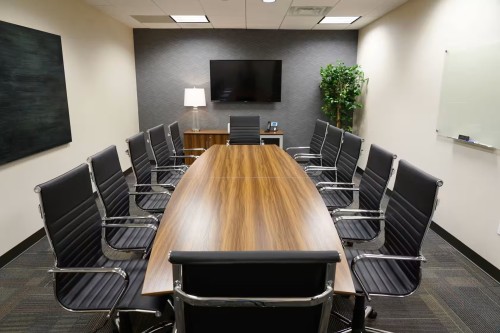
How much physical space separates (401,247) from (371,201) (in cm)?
59

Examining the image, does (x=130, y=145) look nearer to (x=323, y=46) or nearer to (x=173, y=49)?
(x=173, y=49)

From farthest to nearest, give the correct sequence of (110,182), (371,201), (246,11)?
(246,11) < (371,201) < (110,182)

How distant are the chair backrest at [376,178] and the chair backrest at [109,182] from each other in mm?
1784

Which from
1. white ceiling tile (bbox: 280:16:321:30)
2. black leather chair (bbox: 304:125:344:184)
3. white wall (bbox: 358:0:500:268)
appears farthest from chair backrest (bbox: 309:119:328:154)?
white ceiling tile (bbox: 280:16:321:30)

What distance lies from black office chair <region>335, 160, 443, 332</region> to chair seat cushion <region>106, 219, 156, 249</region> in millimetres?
1263

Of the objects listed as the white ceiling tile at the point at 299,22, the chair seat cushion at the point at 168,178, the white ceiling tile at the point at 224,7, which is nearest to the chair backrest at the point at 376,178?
the chair seat cushion at the point at 168,178

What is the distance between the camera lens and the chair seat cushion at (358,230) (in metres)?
2.17

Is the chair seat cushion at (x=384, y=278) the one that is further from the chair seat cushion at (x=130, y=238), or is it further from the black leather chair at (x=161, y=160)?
the black leather chair at (x=161, y=160)

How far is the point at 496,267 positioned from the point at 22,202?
4.03 metres

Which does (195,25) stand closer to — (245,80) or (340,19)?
(245,80)

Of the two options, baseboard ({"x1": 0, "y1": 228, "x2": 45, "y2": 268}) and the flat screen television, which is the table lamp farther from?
baseboard ({"x1": 0, "y1": 228, "x2": 45, "y2": 268})

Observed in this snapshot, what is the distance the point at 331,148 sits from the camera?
3.47m

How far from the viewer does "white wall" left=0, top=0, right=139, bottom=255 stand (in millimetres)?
2871

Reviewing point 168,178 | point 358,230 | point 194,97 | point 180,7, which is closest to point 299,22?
point 180,7
